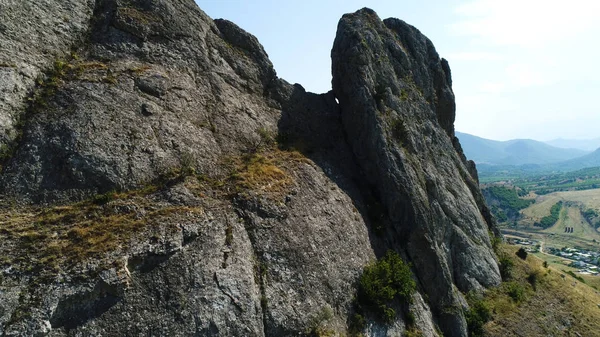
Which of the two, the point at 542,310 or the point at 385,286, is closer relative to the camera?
the point at 385,286

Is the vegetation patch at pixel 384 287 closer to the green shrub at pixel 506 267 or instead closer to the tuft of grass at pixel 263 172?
the tuft of grass at pixel 263 172

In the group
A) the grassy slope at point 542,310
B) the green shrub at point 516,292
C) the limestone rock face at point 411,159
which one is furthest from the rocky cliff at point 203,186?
the grassy slope at point 542,310

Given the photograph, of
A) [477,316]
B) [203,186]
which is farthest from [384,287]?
[203,186]

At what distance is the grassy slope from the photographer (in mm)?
37312

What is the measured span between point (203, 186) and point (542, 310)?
3941 centimetres

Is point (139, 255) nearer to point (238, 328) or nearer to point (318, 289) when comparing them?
point (238, 328)

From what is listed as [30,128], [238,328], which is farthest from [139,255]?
[30,128]

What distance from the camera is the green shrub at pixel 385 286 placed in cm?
3031

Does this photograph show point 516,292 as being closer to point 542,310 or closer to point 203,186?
point 542,310

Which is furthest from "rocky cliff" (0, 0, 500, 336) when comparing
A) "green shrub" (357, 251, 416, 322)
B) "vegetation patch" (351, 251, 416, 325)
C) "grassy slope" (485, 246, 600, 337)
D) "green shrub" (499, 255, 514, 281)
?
"grassy slope" (485, 246, 600, 337)

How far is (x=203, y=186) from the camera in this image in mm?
29500

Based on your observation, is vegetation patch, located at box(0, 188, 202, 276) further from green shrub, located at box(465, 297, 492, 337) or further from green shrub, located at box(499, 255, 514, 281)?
green shrub, located at box(499, 255, 514, 281)

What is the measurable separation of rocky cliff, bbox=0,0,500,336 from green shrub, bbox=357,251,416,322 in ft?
3.19

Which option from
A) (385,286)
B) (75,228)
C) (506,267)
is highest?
(75,228)
